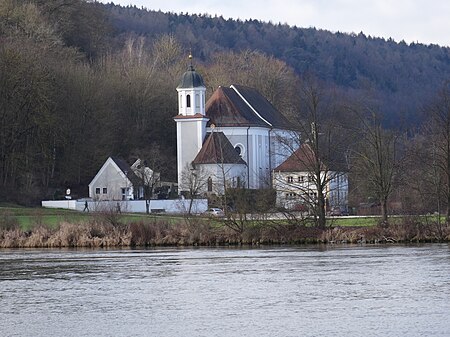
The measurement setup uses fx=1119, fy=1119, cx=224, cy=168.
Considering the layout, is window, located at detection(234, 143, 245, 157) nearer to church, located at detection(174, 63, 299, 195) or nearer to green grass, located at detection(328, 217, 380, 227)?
church, located at detection(174, 63, 299, 195)

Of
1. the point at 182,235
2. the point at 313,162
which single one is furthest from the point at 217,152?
the point at 182,235

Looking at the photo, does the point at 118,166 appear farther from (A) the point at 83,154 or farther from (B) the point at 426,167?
(B) the point at 426,167

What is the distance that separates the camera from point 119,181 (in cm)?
8756

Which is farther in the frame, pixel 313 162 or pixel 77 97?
pixel 77 97

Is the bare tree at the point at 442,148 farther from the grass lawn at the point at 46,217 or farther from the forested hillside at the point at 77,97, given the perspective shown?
the grass lawn at the point at 46,217

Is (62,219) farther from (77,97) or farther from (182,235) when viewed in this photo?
(77,97)

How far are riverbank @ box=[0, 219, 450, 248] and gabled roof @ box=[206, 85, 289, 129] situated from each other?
39.3 m

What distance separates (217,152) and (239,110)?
7115mm

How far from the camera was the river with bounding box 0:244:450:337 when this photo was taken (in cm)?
2791

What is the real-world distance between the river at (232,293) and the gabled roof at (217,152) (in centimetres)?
3927

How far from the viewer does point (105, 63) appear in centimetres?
10606

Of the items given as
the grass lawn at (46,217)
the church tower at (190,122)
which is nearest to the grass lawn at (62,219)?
the grass lawn at (46,217)

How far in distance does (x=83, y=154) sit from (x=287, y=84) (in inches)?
1485

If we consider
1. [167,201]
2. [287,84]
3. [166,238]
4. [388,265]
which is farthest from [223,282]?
[287,84]
